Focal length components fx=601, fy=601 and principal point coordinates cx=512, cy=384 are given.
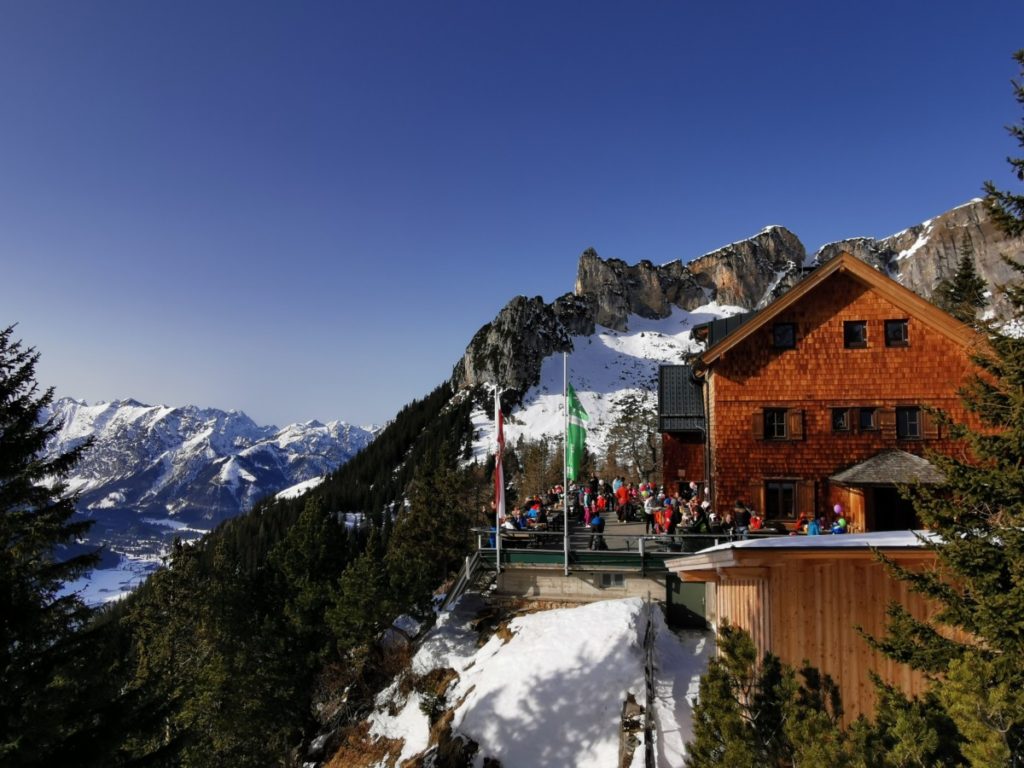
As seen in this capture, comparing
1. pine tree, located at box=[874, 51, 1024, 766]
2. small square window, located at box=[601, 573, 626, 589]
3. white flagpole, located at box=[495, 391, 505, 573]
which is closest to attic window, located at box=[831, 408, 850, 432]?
small square window, located at box=[601, 573, 626, 589]

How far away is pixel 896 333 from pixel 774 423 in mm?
5164

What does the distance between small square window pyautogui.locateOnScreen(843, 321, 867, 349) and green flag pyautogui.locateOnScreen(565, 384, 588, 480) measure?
1068 cm

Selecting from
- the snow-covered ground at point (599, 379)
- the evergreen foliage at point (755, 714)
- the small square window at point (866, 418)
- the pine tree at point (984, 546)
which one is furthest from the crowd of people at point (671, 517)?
the snow-covered ground at point (599, 379)

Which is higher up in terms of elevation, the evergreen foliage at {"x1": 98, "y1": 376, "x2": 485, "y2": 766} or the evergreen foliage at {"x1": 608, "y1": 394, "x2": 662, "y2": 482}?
the evergreen foliage at {"x1": 608, "y1": 394, "x2": 662, "y2": 482}

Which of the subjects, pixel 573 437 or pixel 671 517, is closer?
pixel 573 437

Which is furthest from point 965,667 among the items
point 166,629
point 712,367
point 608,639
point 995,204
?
point 166,629

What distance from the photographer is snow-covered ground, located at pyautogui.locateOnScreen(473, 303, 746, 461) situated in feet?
398

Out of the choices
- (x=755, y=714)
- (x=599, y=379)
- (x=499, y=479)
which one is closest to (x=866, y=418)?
(x=499, y=479)

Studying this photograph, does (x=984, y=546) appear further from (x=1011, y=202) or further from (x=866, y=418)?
(x=866, y=418)

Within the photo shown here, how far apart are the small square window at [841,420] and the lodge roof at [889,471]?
4.23ft

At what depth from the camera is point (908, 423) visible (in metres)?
20.8

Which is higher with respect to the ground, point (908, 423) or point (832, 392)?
point (832, 392)

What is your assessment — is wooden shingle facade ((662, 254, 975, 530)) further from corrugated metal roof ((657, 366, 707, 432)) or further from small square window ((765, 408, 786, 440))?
corrugated metal roof ((657, 366, 707, 432))

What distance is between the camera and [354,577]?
22.4 metres
